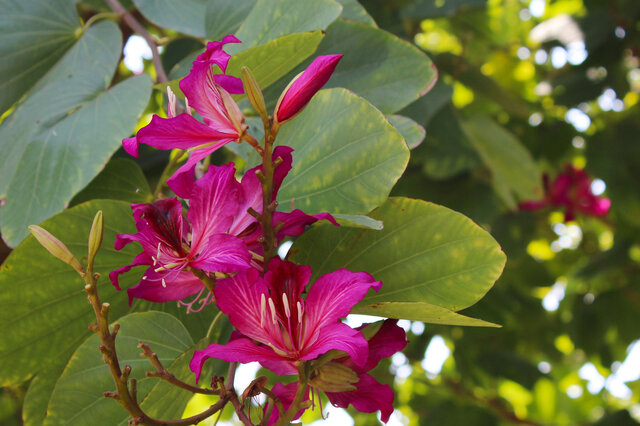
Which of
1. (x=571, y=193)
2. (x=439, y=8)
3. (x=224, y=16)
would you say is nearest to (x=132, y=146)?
(x=224, y=16)

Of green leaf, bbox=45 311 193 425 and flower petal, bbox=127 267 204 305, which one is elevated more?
flower petal, bbox=127 267 204 305

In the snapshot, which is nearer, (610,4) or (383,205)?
(383,205)

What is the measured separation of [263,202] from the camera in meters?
0.43

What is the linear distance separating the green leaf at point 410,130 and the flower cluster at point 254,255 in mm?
197

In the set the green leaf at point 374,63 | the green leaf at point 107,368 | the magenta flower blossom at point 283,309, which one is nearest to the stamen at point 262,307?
the magenta flower blossom at point 283,309

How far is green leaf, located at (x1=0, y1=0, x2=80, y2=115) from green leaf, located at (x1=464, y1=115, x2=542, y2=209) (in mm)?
794

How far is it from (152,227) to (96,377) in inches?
5.8

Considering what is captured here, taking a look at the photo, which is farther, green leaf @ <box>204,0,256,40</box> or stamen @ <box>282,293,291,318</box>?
green leaf @ <box>204,0,256,40</box>

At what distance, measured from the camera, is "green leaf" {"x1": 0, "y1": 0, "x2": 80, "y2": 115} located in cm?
77

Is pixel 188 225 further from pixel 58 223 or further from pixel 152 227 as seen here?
pixel 58 223

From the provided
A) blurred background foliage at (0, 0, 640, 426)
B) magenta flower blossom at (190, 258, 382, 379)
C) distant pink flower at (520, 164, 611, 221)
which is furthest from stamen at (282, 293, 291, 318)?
distant pink flower at (520, 164, 611, 221)

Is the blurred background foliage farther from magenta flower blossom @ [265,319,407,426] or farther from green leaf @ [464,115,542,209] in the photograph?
magenta flower blossom @ [265,319,407,426]

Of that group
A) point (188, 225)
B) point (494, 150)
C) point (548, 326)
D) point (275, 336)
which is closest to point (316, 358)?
point (275, 336)

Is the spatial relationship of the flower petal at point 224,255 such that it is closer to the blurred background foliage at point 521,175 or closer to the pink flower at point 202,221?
the pink flower at point 202,221
